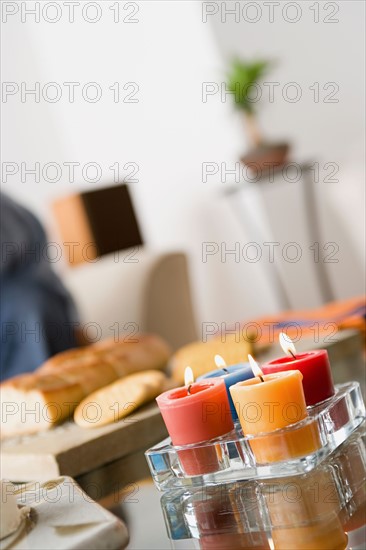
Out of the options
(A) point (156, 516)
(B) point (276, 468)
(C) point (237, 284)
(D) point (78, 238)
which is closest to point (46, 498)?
(A) point (156, 516)

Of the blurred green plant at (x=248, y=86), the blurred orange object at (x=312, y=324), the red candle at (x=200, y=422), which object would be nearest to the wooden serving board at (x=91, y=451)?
the red candle at (x=200, y=422)

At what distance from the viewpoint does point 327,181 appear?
4.21 meters

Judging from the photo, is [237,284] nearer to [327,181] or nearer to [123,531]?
[327,181]

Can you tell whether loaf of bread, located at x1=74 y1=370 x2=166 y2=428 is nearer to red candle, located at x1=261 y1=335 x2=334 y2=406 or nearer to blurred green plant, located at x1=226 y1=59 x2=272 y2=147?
red candle, located at x1=261 y1=335 x2=334 y2=406

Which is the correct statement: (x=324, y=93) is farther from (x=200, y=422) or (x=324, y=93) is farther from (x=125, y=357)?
(x=200, y=422)

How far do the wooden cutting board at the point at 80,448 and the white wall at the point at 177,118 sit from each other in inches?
123

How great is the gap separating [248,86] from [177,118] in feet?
2.63

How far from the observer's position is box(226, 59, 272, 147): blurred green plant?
402cm

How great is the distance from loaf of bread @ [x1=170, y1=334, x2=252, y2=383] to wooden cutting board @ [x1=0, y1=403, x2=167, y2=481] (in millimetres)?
241

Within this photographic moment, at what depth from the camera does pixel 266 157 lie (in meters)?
4.05

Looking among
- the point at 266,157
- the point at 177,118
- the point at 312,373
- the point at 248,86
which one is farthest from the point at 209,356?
the point at 177,118

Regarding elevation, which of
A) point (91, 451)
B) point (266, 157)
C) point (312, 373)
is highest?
point (266, 157)

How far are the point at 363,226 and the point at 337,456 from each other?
11.3 feet

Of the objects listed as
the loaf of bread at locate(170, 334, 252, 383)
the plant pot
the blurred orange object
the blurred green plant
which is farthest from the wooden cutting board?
the blurred green plant
